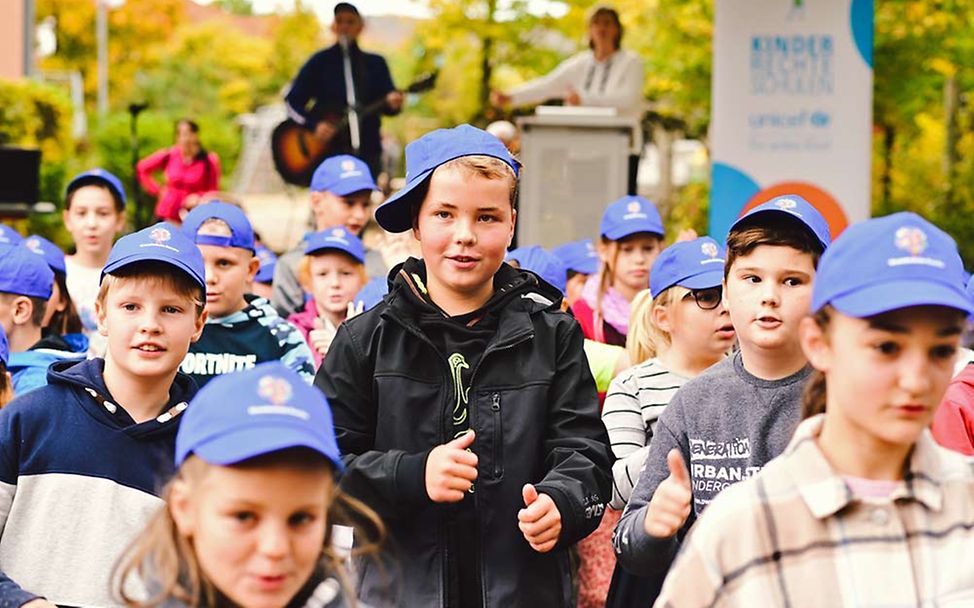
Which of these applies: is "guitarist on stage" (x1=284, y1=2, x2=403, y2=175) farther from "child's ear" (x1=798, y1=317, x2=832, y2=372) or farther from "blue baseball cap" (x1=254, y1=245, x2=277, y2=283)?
"child's ear" (x1=798, y1=317, x2=832, y2=372)

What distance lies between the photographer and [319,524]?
3.16m

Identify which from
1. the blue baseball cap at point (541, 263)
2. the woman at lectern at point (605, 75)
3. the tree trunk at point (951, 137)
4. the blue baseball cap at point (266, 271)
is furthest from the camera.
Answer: the tree trunk at point (951, 137)

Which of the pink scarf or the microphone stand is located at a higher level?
the microphone stand

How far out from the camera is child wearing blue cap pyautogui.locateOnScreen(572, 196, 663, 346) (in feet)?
26.2

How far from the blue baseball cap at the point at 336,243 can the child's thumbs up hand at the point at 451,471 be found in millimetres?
3962

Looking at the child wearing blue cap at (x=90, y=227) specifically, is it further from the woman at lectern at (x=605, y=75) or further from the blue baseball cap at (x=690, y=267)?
the woman at lectern at (x=605, y=75)

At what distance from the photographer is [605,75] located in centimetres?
1413

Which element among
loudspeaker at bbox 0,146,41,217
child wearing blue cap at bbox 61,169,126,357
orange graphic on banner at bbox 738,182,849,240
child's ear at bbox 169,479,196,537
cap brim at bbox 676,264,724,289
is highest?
loudspeaker at bbox 0,146,41,217

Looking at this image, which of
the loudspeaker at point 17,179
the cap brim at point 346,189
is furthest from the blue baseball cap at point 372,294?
the loudspeaker at point 17,179

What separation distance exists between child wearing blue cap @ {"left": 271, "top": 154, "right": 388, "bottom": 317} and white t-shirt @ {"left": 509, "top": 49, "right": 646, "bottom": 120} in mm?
4965

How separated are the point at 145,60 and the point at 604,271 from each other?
4390cm

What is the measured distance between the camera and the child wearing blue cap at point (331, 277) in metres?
7.85

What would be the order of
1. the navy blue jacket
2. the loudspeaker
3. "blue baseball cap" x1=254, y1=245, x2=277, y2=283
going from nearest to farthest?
the navy blue jacket → "blue baseball cap" x1=254, y1=245, x2=277, y2=283 → the loudspeaker

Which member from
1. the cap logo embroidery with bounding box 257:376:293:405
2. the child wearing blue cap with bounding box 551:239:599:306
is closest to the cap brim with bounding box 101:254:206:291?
the cap logo embroidery with bounding box 257:376:293:405
